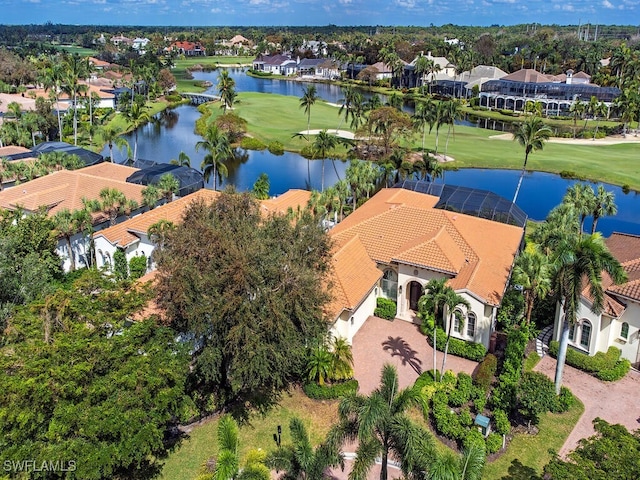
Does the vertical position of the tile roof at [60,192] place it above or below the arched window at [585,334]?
above

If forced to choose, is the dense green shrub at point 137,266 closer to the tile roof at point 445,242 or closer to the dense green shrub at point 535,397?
the tile roof at point 445,242

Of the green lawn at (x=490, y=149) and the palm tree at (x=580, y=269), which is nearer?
the palm tree at (x=580, y=269)

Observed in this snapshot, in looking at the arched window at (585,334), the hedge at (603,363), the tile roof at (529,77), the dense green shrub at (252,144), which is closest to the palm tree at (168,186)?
the hedge at (603,363)

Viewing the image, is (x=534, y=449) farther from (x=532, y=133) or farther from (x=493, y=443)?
(x=532, y=133)

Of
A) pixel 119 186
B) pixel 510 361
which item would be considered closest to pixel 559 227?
pixel 510 361

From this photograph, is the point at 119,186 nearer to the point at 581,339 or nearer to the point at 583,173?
the point at 581,339

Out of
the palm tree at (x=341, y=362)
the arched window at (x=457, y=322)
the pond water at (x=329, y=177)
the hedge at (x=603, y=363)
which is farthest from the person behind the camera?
the pond water at (x=329, y=177)

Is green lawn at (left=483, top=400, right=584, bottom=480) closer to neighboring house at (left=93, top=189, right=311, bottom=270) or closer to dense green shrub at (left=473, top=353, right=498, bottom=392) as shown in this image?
dense green shrub at (left=473, top=353, right=498, bottom=392)
